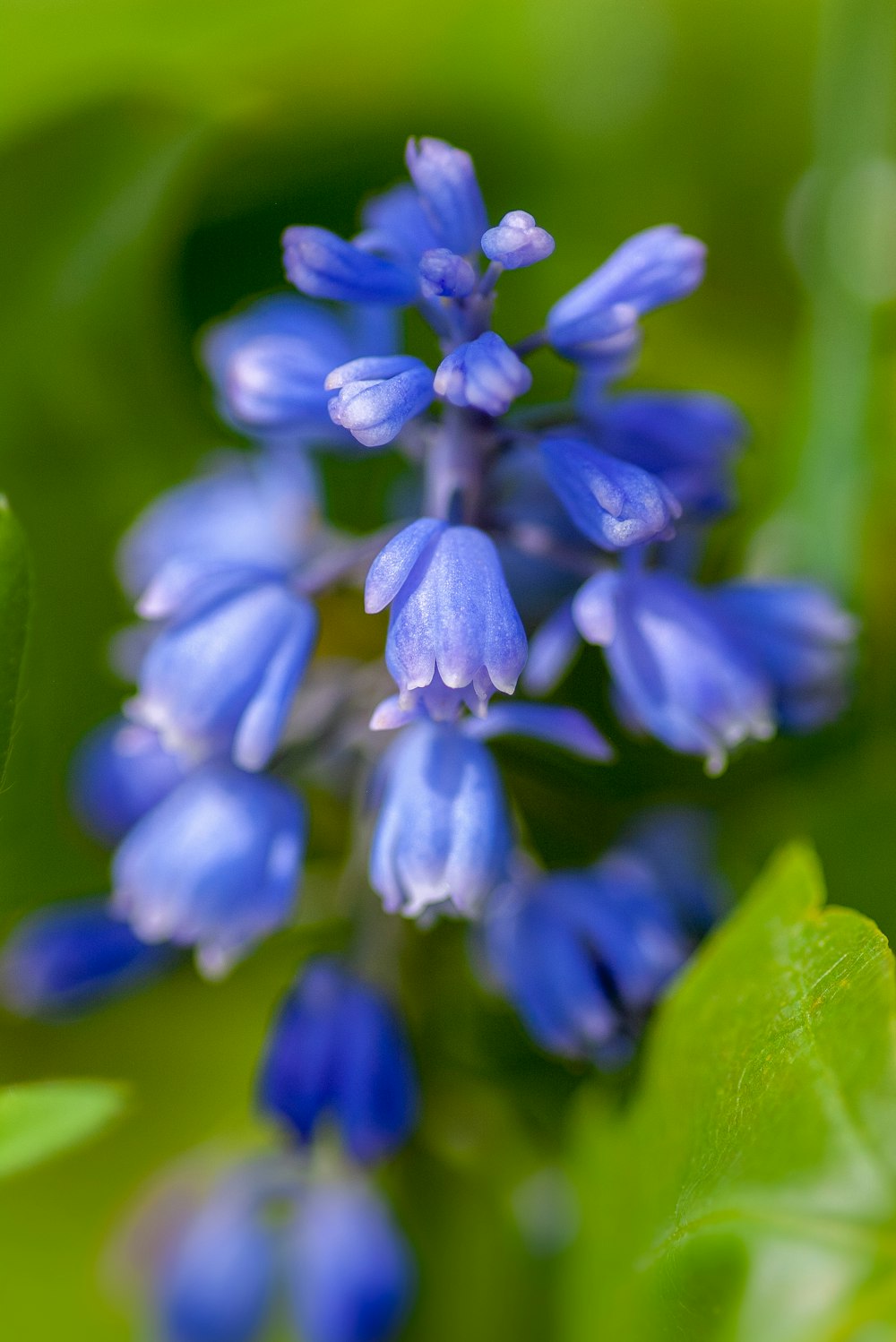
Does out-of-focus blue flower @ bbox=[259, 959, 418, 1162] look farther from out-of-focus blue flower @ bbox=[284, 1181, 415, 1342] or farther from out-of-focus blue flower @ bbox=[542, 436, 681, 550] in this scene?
out-of-focus blue flower @ bbox=[542, 436, 681, 550]

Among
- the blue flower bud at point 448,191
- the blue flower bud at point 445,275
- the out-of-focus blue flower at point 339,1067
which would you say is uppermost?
the blue flower bud at point 448,191

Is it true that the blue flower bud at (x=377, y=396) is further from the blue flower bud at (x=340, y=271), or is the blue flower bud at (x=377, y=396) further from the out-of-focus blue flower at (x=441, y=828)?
the out-of-focus blue flower at (x=441, y=828)

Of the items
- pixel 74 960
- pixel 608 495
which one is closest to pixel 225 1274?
pixel 74 960

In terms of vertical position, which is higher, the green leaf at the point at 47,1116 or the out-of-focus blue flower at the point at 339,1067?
the green leaf at the point at 47,1116

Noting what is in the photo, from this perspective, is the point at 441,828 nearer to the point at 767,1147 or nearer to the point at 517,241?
the point at 767,1147

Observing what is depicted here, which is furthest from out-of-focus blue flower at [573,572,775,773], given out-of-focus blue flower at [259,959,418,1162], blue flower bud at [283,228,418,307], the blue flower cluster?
out-of-focus blue flower at [259,959,418,1162]

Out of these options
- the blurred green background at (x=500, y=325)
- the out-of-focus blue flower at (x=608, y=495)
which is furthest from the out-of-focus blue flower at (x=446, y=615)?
the blurred green background at (x=500, y=325)

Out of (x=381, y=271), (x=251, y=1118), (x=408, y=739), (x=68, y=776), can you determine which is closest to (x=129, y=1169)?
(x=251, y=1118)
